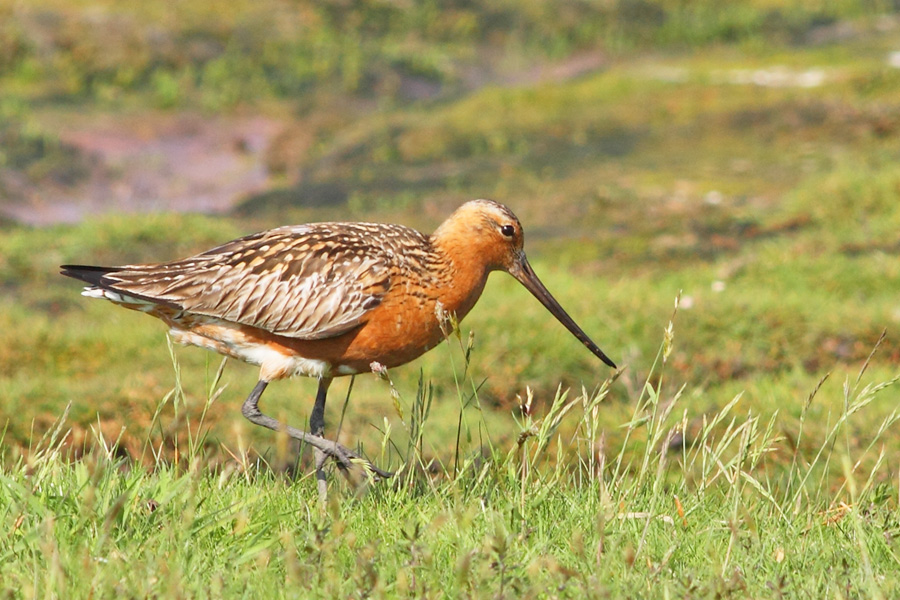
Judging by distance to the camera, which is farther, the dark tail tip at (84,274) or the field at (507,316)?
the dark tail tip at (84,274)

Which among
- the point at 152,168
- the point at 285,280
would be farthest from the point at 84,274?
the point at 152,168

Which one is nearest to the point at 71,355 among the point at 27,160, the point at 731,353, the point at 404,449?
the point at 404,449

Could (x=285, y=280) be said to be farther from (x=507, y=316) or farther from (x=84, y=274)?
(x=507, y=316)

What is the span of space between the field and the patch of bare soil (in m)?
0.12

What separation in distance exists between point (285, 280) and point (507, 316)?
3.93 meters

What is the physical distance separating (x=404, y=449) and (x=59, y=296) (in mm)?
5139

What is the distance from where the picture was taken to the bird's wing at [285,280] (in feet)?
18.3

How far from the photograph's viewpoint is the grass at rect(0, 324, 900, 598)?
3262 millimetres

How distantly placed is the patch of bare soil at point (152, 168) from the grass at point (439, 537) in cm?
1032

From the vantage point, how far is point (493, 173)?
1570 centimetres

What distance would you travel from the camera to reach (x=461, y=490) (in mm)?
4477

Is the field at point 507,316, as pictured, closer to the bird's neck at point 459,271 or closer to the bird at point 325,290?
the bird at point 325,290

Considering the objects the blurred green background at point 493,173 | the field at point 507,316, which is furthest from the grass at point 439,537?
the blurred green background at point 493,173

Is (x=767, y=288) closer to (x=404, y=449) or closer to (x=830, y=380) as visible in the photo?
(x=830, y=380)
